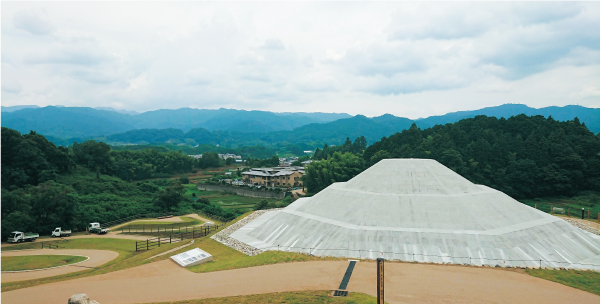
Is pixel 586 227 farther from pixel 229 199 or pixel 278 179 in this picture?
pixel 278 179

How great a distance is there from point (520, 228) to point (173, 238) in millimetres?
33195

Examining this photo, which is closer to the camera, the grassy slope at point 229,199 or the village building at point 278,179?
the grassy slope at point 229,199

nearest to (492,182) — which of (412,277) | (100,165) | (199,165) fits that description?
(412,277)

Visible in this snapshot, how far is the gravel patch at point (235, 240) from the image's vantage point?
1057 inches

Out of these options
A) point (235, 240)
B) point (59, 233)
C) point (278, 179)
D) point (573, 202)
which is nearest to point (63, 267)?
point (235, 240)

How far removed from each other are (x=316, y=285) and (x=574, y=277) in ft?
50.9

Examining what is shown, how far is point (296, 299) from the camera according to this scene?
1622 centimetres

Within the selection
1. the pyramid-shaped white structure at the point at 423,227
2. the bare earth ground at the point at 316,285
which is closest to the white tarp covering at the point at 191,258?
the bare earth ground at the point at 316,285

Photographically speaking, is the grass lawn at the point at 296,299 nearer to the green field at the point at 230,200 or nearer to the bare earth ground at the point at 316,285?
the bare earth ground at the point at 316,285

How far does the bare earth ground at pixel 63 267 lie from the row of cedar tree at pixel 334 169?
893 centimetres

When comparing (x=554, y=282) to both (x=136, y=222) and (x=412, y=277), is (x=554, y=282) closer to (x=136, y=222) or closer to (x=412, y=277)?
(x=412, y=277)

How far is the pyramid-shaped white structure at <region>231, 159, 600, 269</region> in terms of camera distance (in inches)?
910

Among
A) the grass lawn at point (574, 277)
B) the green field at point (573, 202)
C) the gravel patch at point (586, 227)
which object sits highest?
the grass lawn at point (574, 277)

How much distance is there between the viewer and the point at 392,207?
27.8 metres
